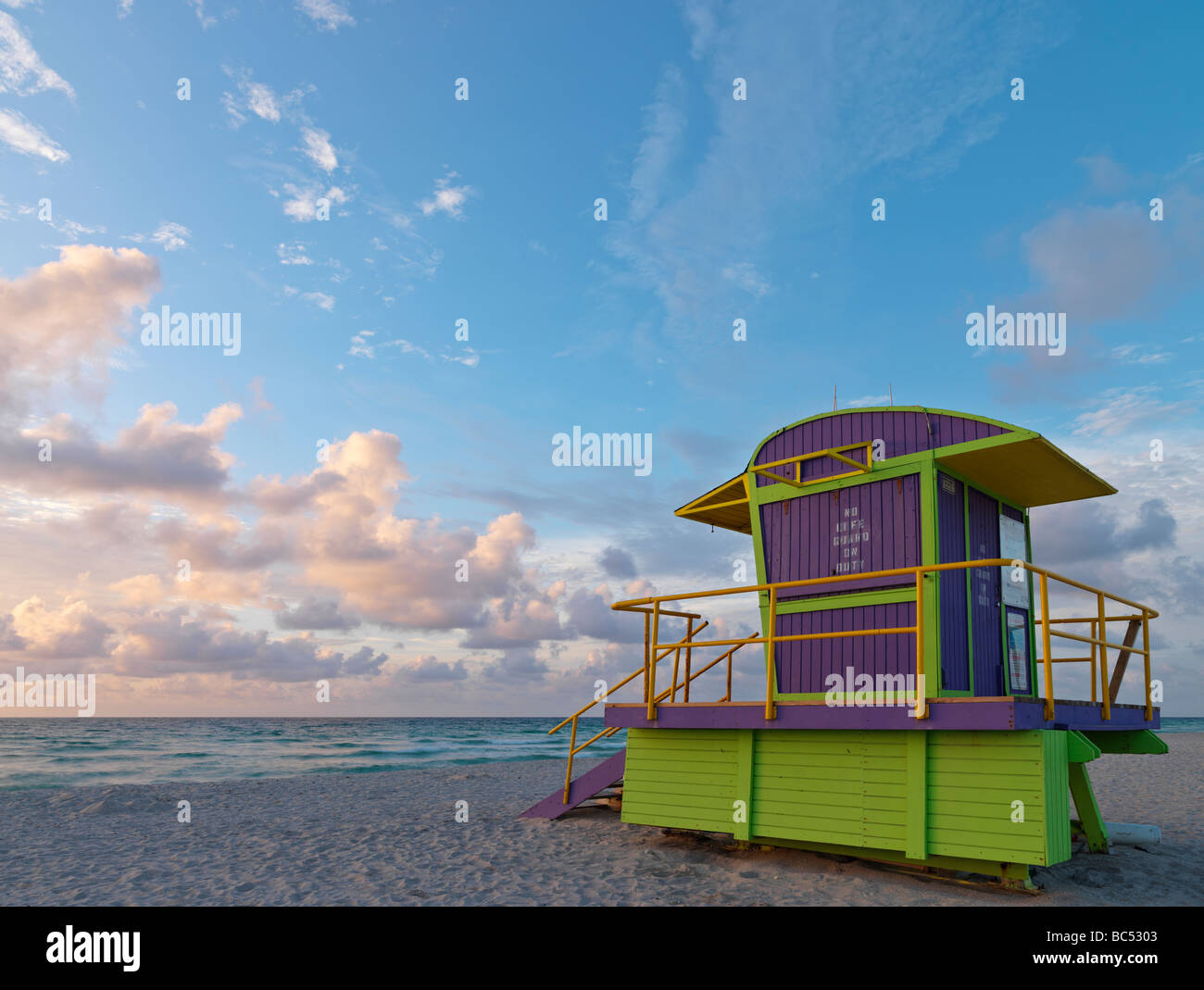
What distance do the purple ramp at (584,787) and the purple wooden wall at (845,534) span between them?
3543 mm

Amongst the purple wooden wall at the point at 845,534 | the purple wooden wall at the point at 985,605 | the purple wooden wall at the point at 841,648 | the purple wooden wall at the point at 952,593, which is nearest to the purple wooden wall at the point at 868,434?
the purple wooden wall at the point at 845,534

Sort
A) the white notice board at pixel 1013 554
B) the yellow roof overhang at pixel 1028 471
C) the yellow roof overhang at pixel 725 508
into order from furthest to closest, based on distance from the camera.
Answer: the yellow roof overhang at pixel 725 508 → the white notice board at pixel 1013 554 → the yellow roof overhang at pixel 1028 471

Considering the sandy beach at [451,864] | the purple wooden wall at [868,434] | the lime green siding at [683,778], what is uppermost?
the purple wooden wall at [868,434]

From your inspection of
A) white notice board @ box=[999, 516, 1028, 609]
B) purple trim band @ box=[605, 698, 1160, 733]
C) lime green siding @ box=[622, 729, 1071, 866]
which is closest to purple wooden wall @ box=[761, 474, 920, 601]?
white notice board @ box=[999, 516, 1028, 609]

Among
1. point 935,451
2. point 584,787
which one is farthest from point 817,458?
point 584,787

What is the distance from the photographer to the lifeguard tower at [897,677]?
7074 mm

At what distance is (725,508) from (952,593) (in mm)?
3407

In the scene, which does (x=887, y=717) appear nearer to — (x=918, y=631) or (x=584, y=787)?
(x=918, y=631)

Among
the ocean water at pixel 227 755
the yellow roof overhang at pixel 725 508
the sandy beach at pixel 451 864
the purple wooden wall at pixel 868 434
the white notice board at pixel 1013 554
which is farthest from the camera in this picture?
the ocean water at pixel 227 755

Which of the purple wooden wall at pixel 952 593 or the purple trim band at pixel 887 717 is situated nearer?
the purple trim band at pixel 887 717

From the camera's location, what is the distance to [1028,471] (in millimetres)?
Result: 9047

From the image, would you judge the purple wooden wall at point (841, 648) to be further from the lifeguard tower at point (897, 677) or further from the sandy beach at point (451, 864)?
the sandy beach at point (451, 864)
